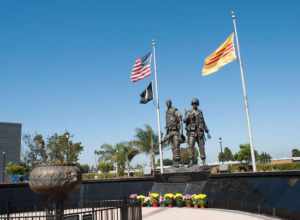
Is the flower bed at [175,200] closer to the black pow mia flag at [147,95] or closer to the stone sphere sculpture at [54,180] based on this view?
the stone sphere sculpture at [54,180]

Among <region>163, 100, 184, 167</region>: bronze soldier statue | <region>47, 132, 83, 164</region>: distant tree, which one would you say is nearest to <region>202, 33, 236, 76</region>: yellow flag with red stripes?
<region>163, 100, 184, 167</region>: bronze soldier statue

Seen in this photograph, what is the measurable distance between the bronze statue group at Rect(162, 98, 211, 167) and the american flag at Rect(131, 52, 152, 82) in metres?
5.04

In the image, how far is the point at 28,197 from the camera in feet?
57.9

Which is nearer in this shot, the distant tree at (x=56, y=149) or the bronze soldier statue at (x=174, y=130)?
the bronze soldier statue at (x=174, y=130)

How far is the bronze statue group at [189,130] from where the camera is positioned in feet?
54.2

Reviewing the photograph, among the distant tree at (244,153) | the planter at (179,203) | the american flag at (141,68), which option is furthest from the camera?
the distant tree at (244,153)

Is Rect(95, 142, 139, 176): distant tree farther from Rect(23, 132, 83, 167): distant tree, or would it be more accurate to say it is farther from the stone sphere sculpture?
the stone sphere sculpture

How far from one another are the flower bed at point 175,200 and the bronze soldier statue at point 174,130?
Answer: 287 centimetres

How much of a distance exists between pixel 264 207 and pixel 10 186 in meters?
13.3

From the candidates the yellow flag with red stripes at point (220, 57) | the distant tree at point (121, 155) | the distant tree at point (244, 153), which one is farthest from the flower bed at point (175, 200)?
the distant tree at point (244, 153)

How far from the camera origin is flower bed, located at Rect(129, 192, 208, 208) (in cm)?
1342

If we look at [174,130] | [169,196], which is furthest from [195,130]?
[169,196]

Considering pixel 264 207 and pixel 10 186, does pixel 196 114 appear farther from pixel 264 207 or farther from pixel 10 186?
pixel 10 186

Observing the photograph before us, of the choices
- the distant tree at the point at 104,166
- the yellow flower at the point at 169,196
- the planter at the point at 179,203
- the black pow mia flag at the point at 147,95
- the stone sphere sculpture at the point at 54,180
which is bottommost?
the planter at the point at 179,203
